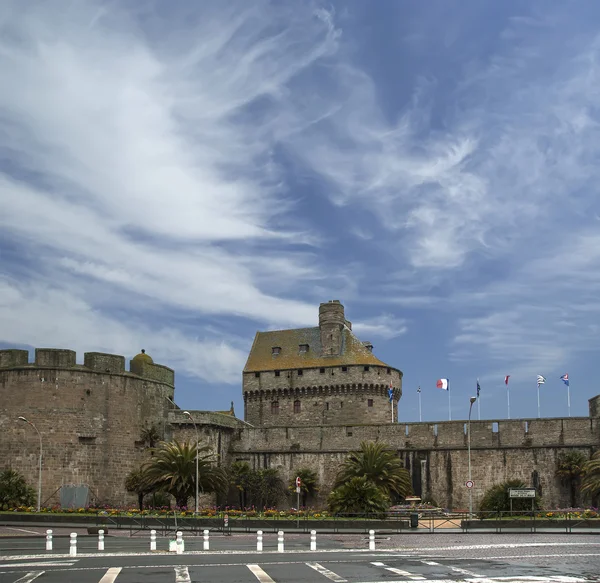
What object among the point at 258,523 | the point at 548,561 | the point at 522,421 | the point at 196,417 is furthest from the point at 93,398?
the point at 548,561

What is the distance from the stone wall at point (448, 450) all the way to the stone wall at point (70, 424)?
10.1 m

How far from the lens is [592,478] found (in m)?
45.5

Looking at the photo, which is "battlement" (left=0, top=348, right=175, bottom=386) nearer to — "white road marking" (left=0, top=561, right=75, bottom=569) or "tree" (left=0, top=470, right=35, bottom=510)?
"tree" (left=0, top=470, right=35, bottom=510)

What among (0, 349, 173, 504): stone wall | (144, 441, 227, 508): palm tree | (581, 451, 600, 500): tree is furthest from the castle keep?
(144, 441, 227, 508): palm tree

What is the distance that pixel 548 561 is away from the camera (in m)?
21.7

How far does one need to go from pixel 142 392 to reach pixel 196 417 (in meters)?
4.11

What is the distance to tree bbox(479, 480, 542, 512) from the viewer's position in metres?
44.9

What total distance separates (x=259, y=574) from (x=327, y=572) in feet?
5.27

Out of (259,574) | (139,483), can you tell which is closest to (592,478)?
(139,483)

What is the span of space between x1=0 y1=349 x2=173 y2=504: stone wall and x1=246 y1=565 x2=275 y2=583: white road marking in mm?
31670

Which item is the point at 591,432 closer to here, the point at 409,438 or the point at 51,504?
the point at 409,438

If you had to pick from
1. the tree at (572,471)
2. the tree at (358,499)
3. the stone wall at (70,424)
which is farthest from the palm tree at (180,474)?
the tree at (572,471)

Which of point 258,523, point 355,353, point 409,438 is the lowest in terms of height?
point 258,523

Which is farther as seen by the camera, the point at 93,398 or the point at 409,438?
the point at 409,438
